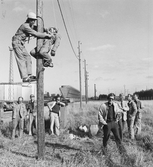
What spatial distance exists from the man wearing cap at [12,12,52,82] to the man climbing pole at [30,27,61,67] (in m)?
0.18

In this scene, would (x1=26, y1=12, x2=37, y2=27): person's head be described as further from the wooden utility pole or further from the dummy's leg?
the dummy's leg

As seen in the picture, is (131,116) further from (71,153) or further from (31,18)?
(31,18)

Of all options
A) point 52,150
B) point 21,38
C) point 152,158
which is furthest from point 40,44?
point 152,158

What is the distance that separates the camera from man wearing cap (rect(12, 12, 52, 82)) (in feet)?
16.0

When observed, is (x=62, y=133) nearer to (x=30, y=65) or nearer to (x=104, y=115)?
(x=104, y=115)

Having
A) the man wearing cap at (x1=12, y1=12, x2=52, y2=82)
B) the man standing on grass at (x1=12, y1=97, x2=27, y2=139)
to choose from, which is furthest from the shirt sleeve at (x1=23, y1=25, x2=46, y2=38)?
the man standing on grass at (x1=12, y1=97, x2=27, y2=139)

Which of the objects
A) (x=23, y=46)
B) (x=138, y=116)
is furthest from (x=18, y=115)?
(x=138, y=116)

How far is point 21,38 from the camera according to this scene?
504cm

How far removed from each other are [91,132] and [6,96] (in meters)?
17.6

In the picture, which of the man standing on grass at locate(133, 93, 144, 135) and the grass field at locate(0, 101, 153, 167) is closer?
the grass field at locate(0, 101, 153, 167)

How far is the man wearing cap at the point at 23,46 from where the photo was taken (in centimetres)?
489

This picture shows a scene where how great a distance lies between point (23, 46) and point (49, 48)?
635 mm

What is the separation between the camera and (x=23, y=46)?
203 inches

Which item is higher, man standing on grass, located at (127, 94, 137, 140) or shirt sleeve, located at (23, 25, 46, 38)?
shirt sleeve, located at (23, 25, 46, 38)
